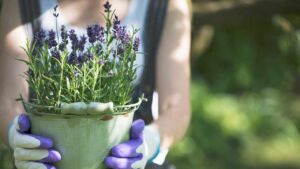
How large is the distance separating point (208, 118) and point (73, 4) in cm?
346

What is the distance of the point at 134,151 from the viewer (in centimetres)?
204

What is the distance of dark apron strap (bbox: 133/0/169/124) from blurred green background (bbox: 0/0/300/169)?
A: 144 cm

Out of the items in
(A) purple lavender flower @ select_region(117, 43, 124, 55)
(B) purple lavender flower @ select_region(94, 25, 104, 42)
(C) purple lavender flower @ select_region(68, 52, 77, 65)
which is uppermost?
(B) purple lavender flower @ select_region(94, 25, 104, 42)

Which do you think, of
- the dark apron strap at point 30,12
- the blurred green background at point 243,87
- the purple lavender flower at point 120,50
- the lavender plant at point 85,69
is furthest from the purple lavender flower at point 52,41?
the blurred green background at point 243,87

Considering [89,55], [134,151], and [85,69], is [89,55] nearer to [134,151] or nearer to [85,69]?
[85,69]

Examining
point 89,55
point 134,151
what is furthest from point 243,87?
point 89,55

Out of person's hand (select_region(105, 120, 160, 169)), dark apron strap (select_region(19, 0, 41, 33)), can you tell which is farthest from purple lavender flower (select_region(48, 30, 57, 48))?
dark apron strap (select_region(19, 0, 41, 33))

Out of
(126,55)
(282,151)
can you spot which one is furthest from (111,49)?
(282,151)

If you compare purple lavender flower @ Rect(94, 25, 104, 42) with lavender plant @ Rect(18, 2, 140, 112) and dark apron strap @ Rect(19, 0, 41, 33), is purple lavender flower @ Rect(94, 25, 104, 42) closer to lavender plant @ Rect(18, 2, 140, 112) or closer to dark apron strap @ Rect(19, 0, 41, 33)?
lavender plant @ Rect(18, 2, 140, 112)

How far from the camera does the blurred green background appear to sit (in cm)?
405

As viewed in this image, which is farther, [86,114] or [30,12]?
[30,12]

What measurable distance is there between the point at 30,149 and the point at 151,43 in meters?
0.52

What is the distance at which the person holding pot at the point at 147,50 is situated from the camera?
234 centimetres

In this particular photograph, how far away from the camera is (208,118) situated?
19.0 ft
